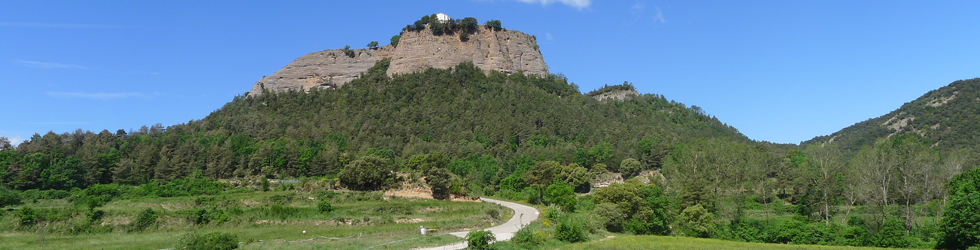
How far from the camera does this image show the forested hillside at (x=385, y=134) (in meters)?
70.9

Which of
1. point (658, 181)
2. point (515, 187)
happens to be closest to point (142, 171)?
point (515, 187)

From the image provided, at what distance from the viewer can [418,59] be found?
121 m

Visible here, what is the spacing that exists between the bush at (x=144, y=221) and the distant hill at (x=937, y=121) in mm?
100257

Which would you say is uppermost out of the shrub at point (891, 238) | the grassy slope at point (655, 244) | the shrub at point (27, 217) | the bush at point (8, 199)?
the bush at point (8, 199)

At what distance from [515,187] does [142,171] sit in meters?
46.8

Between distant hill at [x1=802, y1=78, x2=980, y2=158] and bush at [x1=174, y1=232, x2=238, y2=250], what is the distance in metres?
95.7

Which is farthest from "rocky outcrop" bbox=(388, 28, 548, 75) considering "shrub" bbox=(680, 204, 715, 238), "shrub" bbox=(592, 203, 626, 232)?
"shrub" bbox=(680, 204, 715, 238)

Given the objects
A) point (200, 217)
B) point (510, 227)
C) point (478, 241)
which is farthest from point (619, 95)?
point (478, 241)

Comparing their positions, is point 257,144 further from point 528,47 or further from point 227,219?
point 528,47

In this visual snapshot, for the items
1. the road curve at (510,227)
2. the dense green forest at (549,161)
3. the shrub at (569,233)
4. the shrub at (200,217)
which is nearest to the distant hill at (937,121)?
the dense green forest at (549,161)

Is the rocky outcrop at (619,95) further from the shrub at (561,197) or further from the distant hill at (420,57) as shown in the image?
the shrub at (561,197)

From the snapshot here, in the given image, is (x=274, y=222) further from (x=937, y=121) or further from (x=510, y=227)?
(x=937, y=121)

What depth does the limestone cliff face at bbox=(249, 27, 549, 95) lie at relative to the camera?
4798 inches

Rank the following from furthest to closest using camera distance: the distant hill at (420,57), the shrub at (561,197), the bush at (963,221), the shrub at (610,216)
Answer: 1. the distant hill at (420,57)
2. the shrub at (561,197)
3. the shrub at (610,216)
4. the bush at (963,221)
